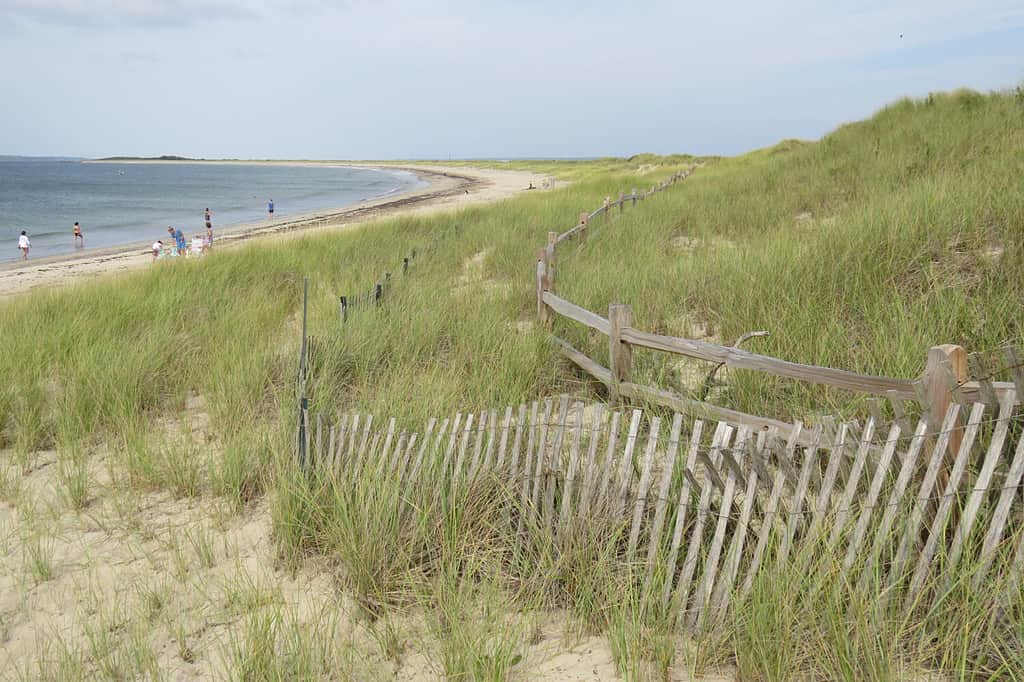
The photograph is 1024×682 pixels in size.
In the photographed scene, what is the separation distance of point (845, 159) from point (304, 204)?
42365 millimetres

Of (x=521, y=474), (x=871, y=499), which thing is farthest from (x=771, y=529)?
(x=521, y=474)

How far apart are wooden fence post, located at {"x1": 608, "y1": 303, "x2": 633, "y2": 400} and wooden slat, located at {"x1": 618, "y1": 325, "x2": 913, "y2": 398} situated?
7 centimetres

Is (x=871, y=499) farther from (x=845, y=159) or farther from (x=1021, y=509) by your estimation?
(x=845, y=159)

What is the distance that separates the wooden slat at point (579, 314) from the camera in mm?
4801

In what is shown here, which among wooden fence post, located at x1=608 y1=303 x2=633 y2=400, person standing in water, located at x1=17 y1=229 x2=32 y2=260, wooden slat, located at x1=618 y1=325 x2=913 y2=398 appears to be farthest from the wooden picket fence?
person standing in water, located at x1=17 y1=229 x2=32 y2=260

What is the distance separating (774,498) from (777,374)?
1.17m

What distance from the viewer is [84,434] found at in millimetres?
4918

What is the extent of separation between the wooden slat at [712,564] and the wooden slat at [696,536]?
0.15 ft

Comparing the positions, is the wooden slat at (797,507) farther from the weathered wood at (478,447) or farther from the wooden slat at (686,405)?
the weathered wood at (478,447)

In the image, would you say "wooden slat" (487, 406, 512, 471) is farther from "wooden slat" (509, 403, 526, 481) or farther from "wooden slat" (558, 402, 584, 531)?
"wooden slat" (558, 402, 584, 531)

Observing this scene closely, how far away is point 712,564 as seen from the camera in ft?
8.50

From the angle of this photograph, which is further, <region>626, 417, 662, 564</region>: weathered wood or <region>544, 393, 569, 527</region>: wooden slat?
<region>544, 393, 569, 527</region>: wooden slat

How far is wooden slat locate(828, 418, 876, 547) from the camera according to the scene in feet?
8.00

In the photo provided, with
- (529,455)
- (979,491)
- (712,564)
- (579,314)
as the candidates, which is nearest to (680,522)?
(712,564)
